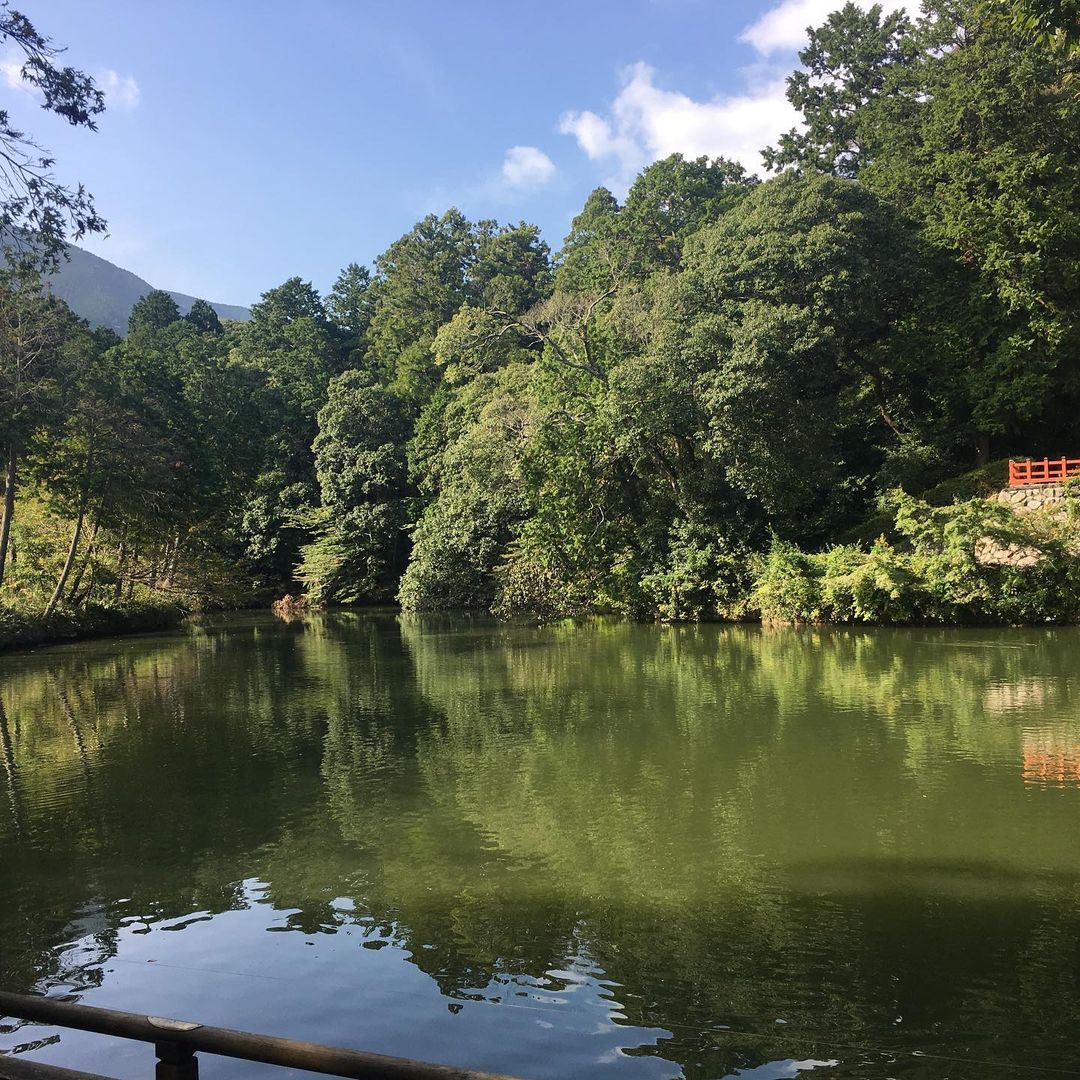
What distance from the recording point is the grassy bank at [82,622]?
85.1 feet

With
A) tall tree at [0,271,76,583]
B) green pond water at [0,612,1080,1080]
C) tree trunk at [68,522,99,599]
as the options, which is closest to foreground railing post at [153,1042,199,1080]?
green pond water at [0,612,1080,1080]

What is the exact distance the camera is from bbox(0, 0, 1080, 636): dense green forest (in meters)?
23.4

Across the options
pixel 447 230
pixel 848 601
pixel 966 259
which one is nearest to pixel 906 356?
pixel 966 259

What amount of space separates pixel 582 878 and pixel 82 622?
2693cm

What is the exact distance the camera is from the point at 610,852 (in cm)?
732

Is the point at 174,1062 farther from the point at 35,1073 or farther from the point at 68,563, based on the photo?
the point at 68,563

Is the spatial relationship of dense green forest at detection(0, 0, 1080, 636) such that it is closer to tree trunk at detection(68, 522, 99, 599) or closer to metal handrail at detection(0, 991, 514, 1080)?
tree trunk at detection(68, 522, 99, 599)

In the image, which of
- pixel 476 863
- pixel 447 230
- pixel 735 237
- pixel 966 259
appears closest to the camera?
pixel 476 863

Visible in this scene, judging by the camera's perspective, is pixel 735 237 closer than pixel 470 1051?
No

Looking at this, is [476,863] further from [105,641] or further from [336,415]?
[336,415]

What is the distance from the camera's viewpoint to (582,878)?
6.81m

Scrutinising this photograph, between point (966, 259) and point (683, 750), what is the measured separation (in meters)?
23.1

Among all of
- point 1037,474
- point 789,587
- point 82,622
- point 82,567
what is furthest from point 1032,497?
point 82,567

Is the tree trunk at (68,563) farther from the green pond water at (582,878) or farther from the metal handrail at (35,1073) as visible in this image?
the metal handrail at (35,1073)
